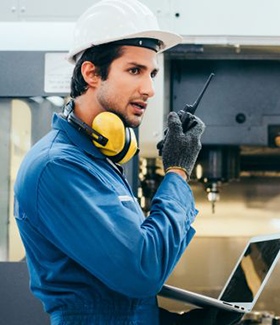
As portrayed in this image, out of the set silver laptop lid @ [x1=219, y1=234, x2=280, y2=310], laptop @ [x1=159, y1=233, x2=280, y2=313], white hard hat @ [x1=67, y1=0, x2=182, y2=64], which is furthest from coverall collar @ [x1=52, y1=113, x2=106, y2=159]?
silver laptop lid @ [x1=219, y1=234, x2=280, y2=310]

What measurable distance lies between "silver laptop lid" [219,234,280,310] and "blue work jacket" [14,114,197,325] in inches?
17.5

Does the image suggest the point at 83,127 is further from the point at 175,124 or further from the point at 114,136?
the point at 175,124

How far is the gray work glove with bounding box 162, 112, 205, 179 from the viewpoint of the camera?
189 cm

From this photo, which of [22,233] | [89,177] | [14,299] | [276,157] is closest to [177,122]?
[89,177]

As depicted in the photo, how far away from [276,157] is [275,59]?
205 cm

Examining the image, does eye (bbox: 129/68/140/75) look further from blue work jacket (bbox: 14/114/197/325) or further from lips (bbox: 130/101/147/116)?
blue work jacket (bbox: 14/114/197/325)

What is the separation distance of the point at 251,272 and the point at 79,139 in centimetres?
90

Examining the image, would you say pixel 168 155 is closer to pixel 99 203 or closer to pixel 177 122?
pixel 177 122

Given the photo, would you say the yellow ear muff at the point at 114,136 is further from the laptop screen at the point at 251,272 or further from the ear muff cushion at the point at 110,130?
the laptop screen at the point at 251,272

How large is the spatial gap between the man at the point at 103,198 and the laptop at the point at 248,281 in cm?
10

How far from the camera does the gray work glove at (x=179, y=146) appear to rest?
189cm

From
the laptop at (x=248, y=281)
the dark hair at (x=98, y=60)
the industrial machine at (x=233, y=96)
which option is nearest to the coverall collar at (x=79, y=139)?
the dark hair at (x=98, y=60)

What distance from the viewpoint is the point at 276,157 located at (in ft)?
19.4

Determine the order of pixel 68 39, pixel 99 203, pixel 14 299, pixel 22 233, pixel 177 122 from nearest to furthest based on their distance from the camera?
pixel 99 203
pixel 22 233
pixel 177 122
pixel 14 299
pixel 68 39
